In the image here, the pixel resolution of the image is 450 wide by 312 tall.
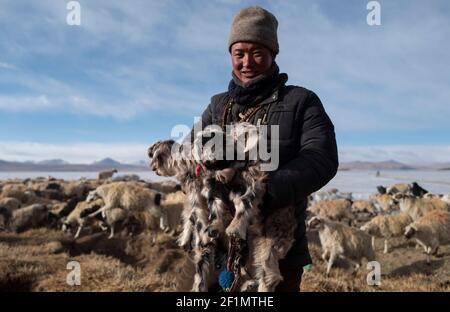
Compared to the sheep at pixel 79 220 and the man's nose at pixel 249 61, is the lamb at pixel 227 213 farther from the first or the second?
the sheep at pixel 79 220

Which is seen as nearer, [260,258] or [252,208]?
[252,208]

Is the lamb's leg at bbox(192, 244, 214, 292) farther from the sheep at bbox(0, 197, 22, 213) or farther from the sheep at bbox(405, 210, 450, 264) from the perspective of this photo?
the sheep at bbox(0, 197, 22, 213)

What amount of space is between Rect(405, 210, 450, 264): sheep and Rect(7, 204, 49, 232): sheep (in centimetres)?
1319

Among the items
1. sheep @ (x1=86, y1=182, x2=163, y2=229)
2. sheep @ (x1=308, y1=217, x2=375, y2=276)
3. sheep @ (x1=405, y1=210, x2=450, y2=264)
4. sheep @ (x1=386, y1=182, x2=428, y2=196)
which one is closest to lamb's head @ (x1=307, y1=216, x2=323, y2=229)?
sheep @ (x1=308, y1=217, x2=375, y2=276)

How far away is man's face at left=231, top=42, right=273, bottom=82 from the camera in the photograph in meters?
2.46

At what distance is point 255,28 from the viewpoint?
2432mm

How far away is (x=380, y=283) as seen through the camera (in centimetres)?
984

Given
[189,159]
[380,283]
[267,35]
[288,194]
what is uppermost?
[267,35]

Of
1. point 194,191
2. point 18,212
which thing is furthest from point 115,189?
point 194,191

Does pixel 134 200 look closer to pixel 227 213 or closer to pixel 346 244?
pixel 346 244

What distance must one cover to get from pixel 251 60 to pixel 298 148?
590 millimetres

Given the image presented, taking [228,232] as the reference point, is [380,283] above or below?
below
